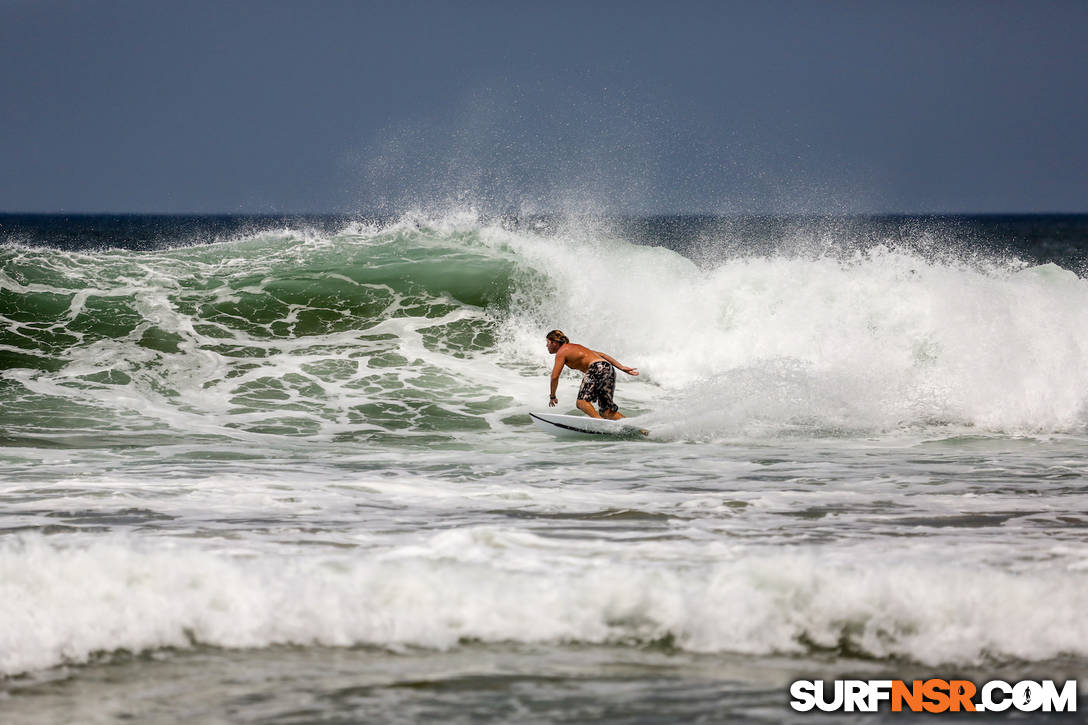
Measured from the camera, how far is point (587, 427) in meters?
11.1

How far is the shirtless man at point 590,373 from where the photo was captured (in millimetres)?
11781

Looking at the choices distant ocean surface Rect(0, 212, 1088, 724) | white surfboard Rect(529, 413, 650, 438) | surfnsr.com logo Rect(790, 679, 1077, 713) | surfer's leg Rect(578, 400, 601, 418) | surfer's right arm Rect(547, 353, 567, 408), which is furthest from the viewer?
surfer's right arm Rect(547, 353, 567, 408)

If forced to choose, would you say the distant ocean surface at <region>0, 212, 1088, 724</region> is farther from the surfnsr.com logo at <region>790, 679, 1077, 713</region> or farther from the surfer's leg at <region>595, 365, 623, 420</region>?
the surfer's leg at <region>595, 365, 623, 420</region>

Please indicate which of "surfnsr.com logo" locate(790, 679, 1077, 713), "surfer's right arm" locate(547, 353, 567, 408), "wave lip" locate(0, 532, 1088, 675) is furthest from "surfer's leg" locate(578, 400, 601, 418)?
"surfnsr.com logo" locate(790, 679, 1077, 713)

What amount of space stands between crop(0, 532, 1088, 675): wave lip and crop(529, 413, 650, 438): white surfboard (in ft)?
18.7

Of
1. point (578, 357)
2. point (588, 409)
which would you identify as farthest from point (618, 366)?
point (578, 357)

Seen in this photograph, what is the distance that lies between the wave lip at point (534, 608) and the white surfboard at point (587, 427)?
5.70 meters

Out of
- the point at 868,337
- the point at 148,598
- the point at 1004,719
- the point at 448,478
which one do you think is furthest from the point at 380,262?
the point at 1004,719

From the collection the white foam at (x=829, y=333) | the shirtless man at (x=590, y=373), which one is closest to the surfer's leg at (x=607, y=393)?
the shirtless man at (x=590, y=373)

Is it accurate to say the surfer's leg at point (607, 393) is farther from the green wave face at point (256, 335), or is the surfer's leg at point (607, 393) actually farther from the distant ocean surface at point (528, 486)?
the green wave face at point (256, 335)

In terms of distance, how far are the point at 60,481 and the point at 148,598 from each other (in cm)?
379

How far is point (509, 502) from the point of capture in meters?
7.66

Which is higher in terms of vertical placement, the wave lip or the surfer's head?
the surfer's head

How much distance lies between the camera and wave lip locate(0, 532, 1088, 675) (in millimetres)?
4621
